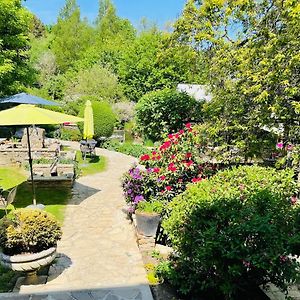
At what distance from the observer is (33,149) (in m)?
14.1

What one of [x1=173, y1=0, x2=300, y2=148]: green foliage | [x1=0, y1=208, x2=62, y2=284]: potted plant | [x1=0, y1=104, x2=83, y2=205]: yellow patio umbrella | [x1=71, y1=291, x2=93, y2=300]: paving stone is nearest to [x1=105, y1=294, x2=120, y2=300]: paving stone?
[x1=71, y1=291, x2=93, y2=300]: paving stone

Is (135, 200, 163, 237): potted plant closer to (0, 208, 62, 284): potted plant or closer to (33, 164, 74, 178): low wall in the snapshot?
(0, 208, 62, 284): potted plant

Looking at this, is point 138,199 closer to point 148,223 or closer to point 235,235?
point 148,223

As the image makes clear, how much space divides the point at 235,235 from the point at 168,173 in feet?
11.2

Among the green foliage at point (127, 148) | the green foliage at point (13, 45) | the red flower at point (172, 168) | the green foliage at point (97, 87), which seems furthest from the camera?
the green foliage at point (97, 87)

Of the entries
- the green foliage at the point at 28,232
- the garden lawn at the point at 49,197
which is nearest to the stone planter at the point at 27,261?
the green foliage at the point at 28,232

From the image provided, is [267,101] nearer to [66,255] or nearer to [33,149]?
[66,255]

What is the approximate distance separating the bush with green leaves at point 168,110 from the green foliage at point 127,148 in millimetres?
3088

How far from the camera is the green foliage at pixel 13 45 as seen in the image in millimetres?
17577

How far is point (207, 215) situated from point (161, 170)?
3047 mm

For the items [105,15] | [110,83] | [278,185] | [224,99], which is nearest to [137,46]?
[110,83]

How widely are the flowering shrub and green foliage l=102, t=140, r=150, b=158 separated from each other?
9661 millimetres

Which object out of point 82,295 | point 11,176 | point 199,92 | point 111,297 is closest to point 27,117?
point 82,295

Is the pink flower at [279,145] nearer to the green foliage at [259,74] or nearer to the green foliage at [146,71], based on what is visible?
the green foliage at [259,74]
